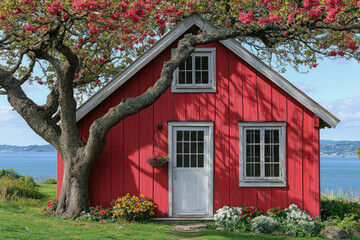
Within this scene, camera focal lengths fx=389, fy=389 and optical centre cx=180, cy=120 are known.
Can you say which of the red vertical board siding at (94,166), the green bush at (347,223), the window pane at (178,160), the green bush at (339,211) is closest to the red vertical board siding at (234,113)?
the window pane at (178,160)

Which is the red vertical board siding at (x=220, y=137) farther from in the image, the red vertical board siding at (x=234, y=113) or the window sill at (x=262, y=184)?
the window sill at (x=262, y=184)

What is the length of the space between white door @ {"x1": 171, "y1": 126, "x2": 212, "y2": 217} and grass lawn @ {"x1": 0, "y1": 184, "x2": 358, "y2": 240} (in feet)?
2.92

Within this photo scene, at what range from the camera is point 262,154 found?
1177cm

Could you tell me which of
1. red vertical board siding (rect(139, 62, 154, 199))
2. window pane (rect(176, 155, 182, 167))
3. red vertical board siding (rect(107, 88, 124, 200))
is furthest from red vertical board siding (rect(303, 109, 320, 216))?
red vertical board siding (rect(107, 88, 124, 200))

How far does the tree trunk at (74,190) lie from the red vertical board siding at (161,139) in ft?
6.93

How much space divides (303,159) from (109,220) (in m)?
6.05

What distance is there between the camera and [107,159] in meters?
12.2

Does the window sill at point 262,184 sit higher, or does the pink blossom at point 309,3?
the pink blossom at point 309,3

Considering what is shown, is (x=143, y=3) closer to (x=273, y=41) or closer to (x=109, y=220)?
(x=273, y=41)

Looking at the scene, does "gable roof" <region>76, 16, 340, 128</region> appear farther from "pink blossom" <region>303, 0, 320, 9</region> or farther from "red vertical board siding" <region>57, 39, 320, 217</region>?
"pink blossom" <region>303, 0, 320, 9</region>

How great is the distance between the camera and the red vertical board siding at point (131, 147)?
12.0 m

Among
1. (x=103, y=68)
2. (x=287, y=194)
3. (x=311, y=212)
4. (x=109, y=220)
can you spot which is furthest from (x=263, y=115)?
(x=103, y=68)

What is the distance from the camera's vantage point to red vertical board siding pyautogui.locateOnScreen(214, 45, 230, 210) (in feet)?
38.7

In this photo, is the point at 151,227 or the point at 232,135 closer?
the point at 151,227
